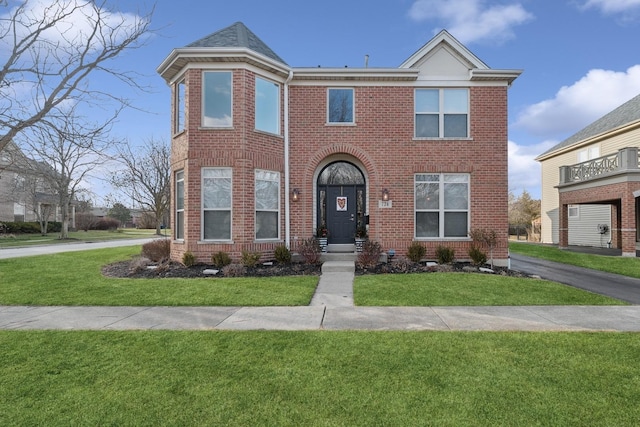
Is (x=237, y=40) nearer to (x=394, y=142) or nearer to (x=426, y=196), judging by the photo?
(x=394, y=142)

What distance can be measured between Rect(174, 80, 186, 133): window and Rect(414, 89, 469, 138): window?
7.91 metres

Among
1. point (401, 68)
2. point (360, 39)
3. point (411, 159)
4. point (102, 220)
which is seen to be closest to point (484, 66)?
point (401, 68)

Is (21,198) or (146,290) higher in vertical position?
(21,198)

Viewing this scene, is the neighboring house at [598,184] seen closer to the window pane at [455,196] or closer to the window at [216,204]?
the window pane at [455,196]

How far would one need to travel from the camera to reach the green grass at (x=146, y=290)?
695 centimetres

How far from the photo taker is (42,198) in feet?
124

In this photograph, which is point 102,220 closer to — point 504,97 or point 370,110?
point 370,110

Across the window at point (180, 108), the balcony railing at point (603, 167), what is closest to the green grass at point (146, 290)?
the window at point (180, 108)

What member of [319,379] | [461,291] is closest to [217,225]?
[461,291]

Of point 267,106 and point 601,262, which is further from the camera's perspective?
point 601,262

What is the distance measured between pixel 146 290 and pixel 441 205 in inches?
361

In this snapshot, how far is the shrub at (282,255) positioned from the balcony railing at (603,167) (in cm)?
1425

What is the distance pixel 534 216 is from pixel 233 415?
140ft

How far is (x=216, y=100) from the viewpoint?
1080 cm
